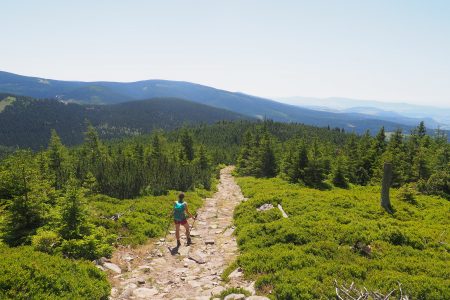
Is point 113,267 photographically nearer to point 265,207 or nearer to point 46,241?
point 46,241

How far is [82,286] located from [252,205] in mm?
13321

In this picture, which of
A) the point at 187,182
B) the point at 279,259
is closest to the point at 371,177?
the point at 187,182

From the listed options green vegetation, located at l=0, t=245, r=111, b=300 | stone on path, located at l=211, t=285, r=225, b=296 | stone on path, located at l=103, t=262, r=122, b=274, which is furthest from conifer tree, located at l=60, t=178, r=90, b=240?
stone on path, located at l=211, t=285, r=225, b=296

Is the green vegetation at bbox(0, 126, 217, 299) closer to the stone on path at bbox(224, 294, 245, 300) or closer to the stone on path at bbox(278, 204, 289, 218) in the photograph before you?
the stone on path at bbox(224, 294, 245, 300)

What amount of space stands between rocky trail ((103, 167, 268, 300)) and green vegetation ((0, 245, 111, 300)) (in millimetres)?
946

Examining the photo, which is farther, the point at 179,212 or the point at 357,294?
the point at 179,212

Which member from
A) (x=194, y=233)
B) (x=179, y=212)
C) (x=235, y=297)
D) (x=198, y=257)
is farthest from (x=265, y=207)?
(x=235, y=297)

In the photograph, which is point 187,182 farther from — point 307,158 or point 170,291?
point 170,291

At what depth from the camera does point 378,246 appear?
12.9m

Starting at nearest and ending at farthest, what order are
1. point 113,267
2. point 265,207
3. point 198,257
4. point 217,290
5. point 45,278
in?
point 45,278 → point 217,290 → point 113,267 → point 198,257 → point 265,207

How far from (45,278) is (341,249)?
10.5 metres

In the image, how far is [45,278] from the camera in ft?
27.7

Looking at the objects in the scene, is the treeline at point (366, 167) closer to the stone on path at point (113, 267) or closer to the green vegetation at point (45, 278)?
the stone on path at point (113, 267)

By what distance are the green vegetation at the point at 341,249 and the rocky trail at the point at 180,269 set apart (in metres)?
0.92
